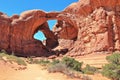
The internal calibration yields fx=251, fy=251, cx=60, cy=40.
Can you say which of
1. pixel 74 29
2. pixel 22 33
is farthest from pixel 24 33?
pixel 74 29

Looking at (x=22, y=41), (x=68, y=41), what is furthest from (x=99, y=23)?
(x=22, y=41)

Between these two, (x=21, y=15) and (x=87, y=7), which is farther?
(x=21, y=15)

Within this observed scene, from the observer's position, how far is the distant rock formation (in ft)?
99.9

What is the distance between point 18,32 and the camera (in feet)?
117

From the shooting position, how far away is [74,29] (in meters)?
39.2

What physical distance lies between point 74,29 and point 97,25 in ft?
27.8

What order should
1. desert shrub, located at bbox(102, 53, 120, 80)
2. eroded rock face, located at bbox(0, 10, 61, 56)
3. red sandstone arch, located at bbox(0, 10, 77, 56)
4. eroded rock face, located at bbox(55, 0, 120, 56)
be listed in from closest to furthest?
1. desert shrub, located at bbox(102, 53, 120, 80)
2. eroded rock face, located at bbox(55, 0, 120, 56)
3. eroded rock face, located at bbox(0, 10, 61, 56)
4. red sandstone arch, located at bbox(0, 10, 77, 56)

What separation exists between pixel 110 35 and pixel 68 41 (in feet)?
32.6

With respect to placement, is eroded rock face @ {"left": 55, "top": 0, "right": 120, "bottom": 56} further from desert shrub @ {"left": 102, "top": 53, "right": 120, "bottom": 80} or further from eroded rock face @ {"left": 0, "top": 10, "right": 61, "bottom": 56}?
desert shrub @ {"left": 102, "top": 53, "right": 120, "bottom": 80}

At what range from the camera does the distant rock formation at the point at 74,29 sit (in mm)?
30453

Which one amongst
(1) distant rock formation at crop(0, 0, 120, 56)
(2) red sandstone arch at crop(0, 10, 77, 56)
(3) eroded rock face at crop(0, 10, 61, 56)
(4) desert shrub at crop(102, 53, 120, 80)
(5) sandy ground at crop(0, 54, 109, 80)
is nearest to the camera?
(5) sandy ground at crop(0, 54, 109, 80)

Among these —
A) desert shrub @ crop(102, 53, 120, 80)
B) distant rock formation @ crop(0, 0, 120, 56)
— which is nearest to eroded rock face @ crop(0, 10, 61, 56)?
distant rock formation @ crop(0, 0, 120, 56)

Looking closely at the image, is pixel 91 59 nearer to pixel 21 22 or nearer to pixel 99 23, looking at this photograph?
pixel 99 23

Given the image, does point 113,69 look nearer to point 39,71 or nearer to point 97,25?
point 39,71
